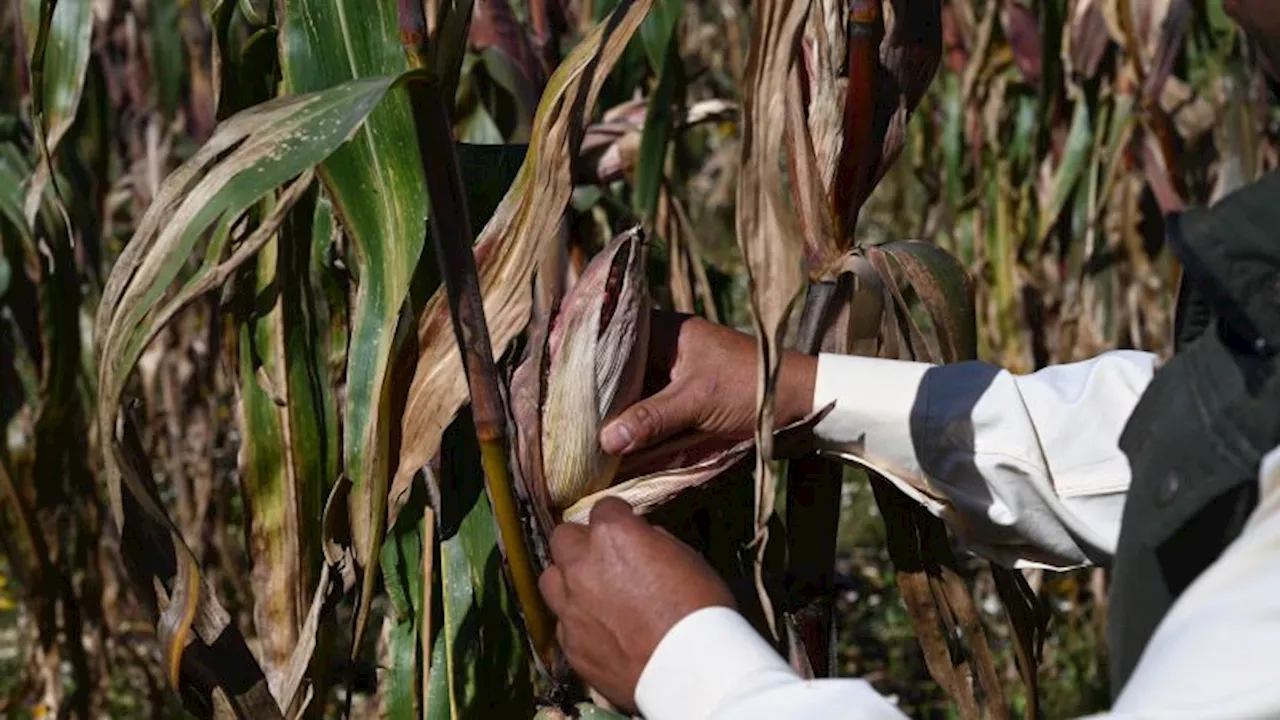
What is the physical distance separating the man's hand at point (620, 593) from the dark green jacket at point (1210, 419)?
0.65 ft

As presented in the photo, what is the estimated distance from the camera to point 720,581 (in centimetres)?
88

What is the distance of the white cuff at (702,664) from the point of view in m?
0.83

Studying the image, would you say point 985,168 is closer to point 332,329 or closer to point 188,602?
point 332,329

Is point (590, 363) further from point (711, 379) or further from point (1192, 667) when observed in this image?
point (1192, 667)

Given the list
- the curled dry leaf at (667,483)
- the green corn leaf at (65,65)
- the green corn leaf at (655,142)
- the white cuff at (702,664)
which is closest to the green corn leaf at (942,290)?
the curled dry leaf at (667,483)

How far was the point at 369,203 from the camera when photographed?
1.01m

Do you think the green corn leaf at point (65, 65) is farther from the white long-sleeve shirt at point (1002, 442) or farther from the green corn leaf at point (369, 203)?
the white long-sleeve shirt at point (1002, 442)

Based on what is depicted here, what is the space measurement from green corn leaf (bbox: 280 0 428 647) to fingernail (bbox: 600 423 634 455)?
4.8 inches

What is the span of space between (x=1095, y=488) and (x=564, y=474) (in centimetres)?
35

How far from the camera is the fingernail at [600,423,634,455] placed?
101 centimetres

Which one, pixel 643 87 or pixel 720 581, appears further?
pixel 643 87

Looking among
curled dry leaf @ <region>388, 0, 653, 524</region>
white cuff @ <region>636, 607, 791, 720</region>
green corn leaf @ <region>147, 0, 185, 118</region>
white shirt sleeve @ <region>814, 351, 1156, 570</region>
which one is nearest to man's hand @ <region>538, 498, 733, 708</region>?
white cuff @ <region>636, 607, 791, 720</region>

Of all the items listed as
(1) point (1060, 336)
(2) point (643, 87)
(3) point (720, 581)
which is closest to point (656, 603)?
(3) point (720, 581)

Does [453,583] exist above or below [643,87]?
below
